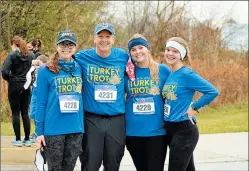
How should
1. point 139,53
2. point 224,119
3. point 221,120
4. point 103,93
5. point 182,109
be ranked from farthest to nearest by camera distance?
1. point 224,119
2. point 221,120
3. point 139,53
4. point 182,109
5. point 103,93

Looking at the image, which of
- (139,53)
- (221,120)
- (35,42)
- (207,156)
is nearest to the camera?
(139,53)

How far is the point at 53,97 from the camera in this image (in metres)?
4.43

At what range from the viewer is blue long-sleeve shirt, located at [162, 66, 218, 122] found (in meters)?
4.65

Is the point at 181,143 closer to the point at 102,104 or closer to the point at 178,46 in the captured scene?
the point at 102,104

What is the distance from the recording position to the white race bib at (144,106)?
4.72 metres

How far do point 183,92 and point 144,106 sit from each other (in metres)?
0.42

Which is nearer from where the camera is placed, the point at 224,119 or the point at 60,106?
the point at 60,106

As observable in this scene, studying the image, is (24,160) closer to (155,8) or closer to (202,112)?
(202,112)

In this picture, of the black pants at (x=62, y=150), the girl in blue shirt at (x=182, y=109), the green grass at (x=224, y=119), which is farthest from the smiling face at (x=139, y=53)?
the green grass at (x=224, y=119)

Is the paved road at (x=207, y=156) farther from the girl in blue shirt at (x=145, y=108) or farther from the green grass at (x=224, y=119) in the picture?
the girl in blue shirt at (x=145, y=108)

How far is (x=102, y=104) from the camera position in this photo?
4609mm

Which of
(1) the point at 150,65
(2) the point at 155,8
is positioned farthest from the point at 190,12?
(1) the point at 150,65

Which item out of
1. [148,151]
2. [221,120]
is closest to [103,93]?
[148,151]

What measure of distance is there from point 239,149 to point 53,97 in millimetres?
5135
